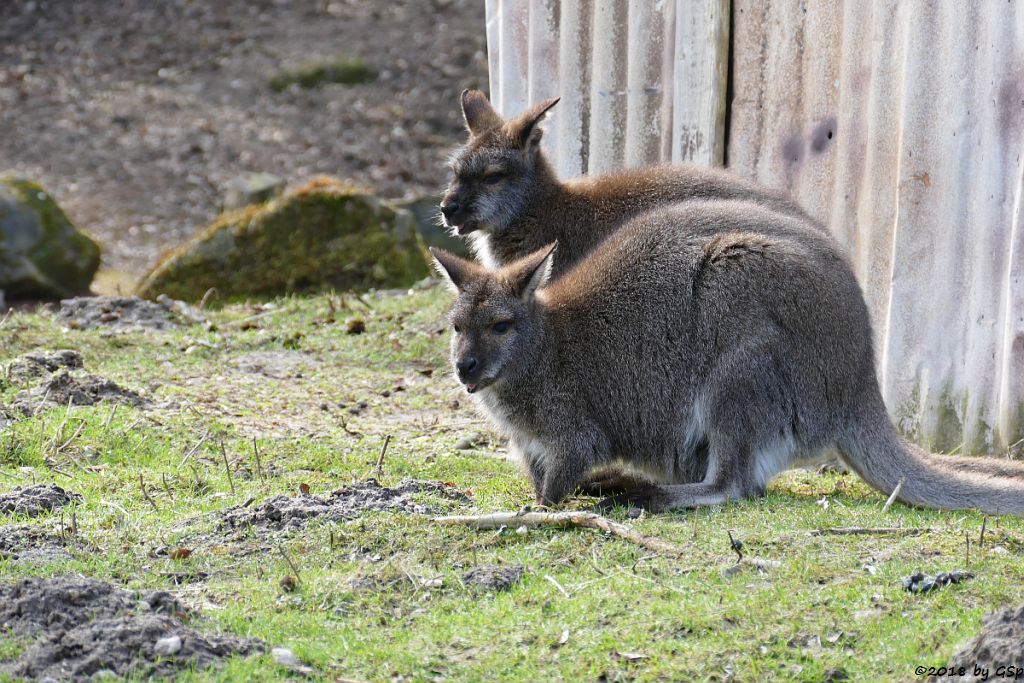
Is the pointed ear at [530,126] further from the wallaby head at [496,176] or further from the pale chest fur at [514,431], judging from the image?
the pale chest fur at [514,431]

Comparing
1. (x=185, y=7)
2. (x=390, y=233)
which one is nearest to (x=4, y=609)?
(x=390, y=233)

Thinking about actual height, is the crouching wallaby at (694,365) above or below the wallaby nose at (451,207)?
below

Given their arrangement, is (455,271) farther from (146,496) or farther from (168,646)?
(168,646)

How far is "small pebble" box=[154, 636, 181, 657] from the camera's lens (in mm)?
3887

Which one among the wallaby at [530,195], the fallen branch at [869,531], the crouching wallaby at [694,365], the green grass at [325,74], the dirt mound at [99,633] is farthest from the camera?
the green grass at [325,74]

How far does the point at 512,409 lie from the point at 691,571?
1.55m

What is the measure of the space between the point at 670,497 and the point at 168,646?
7.68ft

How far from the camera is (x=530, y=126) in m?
7.07

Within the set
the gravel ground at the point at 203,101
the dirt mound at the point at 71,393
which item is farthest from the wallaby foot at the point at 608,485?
the gravel ground at the point at 203,101

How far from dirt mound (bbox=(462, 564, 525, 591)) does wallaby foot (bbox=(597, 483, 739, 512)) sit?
998 mm

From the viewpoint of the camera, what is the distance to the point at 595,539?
4922 mm

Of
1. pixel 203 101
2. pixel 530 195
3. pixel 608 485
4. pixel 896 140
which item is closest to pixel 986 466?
pixel 608 485

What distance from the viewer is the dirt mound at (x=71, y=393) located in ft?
23.3

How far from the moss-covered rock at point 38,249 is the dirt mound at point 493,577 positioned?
26.0 feet
